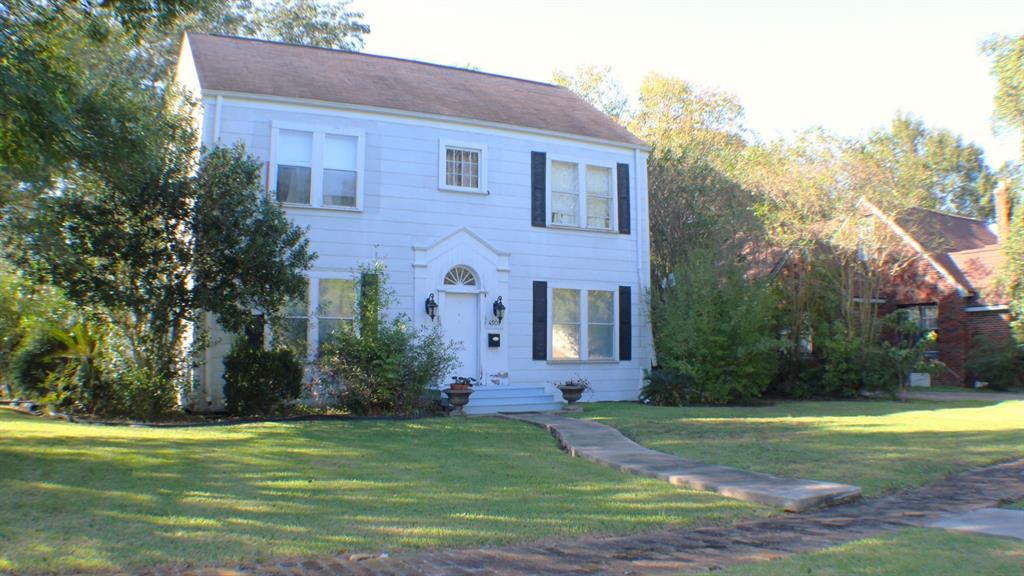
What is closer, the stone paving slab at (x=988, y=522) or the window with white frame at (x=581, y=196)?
the stone paving slab at (x=988, y=522)

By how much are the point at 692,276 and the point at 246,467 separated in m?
11.2

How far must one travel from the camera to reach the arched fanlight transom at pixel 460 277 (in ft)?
52.0

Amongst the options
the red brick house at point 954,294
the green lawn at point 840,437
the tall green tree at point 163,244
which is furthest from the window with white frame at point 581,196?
the red brick house at point 954,294

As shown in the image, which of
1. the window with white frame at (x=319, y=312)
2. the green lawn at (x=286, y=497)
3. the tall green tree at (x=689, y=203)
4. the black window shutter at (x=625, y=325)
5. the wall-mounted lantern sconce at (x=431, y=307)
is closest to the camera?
the green lawn at (x=286, y=497)

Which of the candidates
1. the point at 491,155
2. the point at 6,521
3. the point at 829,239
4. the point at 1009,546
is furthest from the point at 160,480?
the point at 829,239

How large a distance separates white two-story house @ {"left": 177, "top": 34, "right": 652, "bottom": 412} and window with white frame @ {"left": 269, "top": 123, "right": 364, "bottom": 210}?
0.02 m

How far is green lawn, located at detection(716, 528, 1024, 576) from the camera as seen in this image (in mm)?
4906

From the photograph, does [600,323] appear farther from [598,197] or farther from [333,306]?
[333,306]

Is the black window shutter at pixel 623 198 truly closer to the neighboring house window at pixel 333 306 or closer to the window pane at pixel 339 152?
the window pane at pixel 339 152

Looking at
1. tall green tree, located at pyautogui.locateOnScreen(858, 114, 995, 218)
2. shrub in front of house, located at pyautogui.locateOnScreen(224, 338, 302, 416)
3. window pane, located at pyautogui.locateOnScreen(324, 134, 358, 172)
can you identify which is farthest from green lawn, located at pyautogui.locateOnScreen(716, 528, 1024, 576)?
tall green tree, located at pyautogui.locateOnScreen(858, 114, 995, 218)

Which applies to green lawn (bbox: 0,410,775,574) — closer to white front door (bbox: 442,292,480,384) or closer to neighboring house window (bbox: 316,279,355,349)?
neighboring house window (bbox: 316,279,355,349)

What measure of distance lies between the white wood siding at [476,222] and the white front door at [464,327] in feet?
1.20

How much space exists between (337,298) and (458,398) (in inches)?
123

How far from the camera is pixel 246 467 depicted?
27.3 ft
